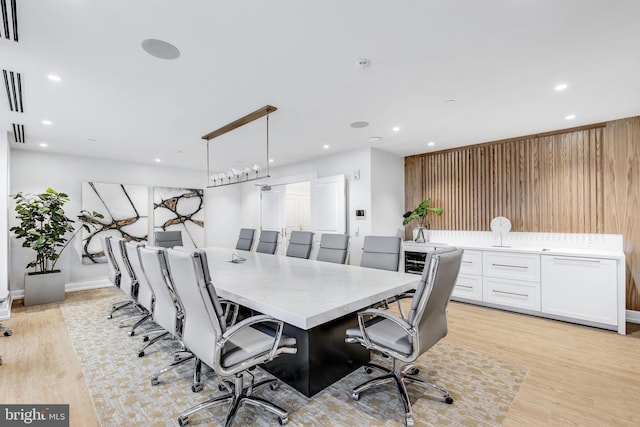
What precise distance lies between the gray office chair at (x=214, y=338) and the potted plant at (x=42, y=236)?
168 inches

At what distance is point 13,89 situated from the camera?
8.87ft

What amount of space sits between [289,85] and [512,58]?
1789 millimetres

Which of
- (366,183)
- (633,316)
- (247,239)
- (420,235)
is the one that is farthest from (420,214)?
(247,239)

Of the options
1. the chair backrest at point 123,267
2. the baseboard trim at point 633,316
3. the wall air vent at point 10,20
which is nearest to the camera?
the wall air vent at point 10,20

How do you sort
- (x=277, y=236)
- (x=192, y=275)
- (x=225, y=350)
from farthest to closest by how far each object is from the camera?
(x=277, y=236), (x=225, y=350), (x=192, y=275)

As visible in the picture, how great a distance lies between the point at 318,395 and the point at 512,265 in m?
3.32

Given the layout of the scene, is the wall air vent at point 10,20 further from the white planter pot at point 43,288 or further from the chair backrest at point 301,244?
the white planter pot at point 43,288

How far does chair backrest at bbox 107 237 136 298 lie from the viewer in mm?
3086

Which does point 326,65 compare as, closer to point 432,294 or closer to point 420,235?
point 432,294

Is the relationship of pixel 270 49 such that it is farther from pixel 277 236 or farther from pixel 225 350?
pixel 277 236

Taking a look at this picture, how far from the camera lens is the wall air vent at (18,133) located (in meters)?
3.77

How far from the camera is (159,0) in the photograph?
1.63 m

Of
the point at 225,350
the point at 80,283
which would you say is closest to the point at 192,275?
the point at 225,350

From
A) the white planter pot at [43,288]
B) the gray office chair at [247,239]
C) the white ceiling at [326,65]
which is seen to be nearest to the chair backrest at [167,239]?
the gray office chair at [247,239]
